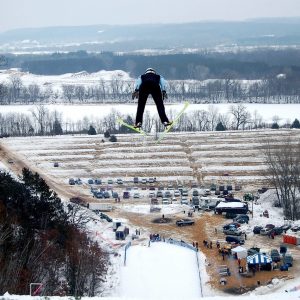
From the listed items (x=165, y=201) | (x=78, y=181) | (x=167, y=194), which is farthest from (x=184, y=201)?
(x=78, y=181)

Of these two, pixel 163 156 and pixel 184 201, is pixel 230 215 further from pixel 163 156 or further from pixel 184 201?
pixel 163 156

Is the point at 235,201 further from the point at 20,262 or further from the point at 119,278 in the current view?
the point at 20,262

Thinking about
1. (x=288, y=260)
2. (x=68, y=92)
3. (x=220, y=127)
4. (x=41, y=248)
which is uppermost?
(x=68, y=92)

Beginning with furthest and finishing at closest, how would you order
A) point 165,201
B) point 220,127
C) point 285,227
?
1. point 220,127
2. point 165,201
3. point 285,227

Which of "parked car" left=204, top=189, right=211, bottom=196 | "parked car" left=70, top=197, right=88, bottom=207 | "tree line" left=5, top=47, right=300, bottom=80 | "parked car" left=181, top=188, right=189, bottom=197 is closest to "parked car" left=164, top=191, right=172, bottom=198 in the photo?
"parked car" left=181, top=188, right=189, bottom=197

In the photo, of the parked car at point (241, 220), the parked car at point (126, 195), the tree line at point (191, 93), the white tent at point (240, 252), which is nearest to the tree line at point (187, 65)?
the tree line at point (191, 93)
